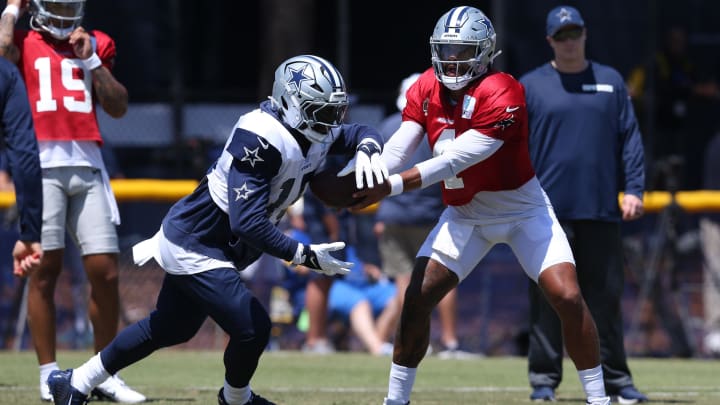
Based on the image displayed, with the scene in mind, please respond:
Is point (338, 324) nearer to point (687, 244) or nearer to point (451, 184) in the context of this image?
point (687, 244)

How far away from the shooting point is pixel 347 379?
9.20 m

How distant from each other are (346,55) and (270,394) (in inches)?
265

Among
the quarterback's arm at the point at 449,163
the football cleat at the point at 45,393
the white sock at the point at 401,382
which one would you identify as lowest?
the football cleat at the point at 45,393

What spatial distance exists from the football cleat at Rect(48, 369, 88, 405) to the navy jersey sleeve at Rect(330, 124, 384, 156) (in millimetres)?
1640

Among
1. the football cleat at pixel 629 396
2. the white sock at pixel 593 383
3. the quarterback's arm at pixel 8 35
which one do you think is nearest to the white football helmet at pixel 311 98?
the white sock at pixel 593 383

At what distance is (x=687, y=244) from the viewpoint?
11.7 meters

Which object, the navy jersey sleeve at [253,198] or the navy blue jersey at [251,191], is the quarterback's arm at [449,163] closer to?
the navy blue jersey at [251,191]

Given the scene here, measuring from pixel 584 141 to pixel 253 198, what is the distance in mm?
2781

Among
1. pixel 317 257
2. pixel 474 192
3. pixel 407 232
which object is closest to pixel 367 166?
pixel 317 257

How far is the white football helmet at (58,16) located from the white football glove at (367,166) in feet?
6.36

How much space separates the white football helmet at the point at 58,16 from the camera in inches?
297

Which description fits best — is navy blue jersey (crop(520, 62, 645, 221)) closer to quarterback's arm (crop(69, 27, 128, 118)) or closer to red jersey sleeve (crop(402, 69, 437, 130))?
red jersey sleeve (crop(402, 69, 437, 130))

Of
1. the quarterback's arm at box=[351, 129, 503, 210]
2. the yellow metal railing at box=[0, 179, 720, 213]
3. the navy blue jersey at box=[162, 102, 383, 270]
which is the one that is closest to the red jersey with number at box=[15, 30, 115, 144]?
the navy blue jersey at box=[162, 102, 383, 270]

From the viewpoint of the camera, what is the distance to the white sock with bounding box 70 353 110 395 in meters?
6.66
